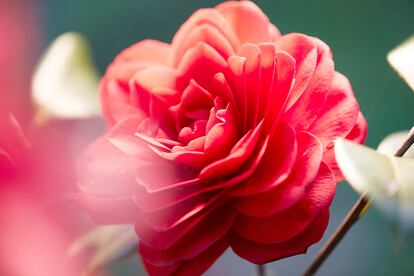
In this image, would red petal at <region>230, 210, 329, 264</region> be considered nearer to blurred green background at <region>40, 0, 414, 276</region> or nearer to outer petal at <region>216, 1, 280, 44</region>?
outer petal at <region>216, 1, 280, 44</region>

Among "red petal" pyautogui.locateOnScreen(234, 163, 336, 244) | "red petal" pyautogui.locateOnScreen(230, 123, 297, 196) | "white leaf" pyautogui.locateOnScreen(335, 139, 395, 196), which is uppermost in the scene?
"white leaf" pyautogui.locateOnScreen(335, 139, 395, 196)

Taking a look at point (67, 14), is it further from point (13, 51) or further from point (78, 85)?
point (78, 85)

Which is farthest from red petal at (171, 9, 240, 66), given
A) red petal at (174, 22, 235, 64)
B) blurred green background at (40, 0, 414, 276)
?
blurred green background at (40, 0, 414, 276)

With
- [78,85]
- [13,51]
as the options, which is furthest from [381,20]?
[13,51]

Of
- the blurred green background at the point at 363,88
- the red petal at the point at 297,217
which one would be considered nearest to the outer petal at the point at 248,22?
the red petal at the point at 297,217

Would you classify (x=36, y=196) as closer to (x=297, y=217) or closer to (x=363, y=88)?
(x=297, y=217)

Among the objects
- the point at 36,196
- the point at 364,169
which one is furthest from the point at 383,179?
the point at 36,196
